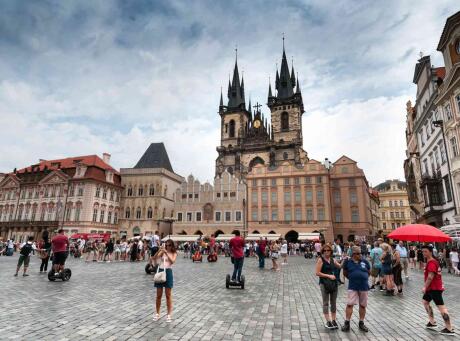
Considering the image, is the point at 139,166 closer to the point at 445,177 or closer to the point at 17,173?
the point at 17,173

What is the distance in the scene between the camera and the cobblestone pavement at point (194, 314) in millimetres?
5078

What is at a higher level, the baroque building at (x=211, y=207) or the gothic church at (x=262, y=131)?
the gothic church at (x=262, y=131)

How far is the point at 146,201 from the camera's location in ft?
168

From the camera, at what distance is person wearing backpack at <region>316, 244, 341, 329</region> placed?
5.59m

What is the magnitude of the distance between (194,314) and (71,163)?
5276cm

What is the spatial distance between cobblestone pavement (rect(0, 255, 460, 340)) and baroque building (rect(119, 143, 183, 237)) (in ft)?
134

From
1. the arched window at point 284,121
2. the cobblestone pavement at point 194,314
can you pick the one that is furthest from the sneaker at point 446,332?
the arched window at point 284,121

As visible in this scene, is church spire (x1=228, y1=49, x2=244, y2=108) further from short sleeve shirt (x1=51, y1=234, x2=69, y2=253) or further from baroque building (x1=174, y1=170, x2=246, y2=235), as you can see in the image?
short sleeve shirt (x1=51, y1=234, x2=69, y2=253)

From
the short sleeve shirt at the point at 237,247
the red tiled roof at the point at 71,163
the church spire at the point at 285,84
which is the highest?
the church spire at the point at 285,84

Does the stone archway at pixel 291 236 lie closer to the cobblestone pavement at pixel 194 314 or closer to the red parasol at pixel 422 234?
the cobblestone pavement at pixel 194 314

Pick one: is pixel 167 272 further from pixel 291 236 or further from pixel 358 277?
pixel 291 236

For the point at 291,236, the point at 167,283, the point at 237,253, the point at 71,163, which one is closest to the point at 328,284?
the point at 167,283

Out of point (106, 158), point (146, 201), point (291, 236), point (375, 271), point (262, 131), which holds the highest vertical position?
point (262, 131)

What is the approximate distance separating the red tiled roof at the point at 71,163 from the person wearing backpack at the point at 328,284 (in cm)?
4847
